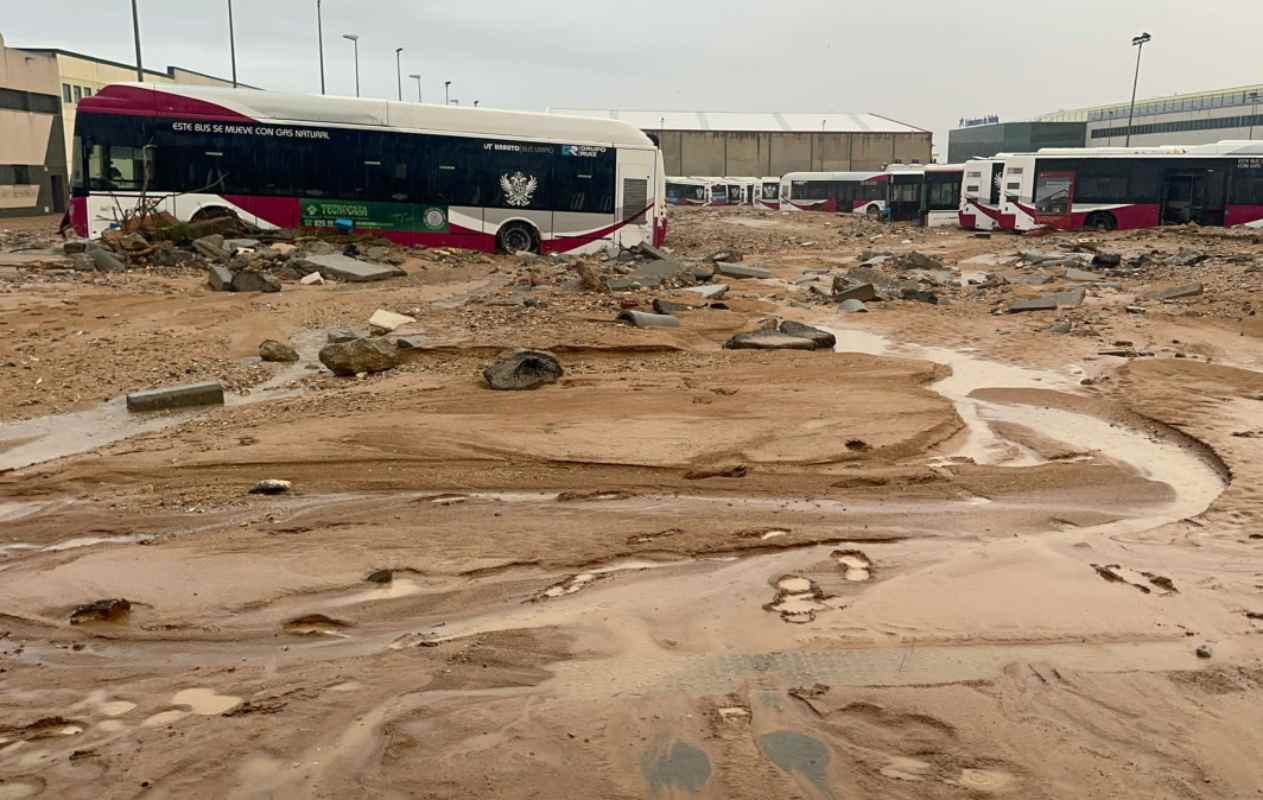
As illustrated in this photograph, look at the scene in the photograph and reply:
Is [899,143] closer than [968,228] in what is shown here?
No

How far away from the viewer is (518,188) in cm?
2317

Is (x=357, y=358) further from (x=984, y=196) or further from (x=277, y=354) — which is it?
(x=984, y=196)

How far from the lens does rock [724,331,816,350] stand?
12039 mm

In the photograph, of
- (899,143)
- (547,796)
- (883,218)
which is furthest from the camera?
(899,143)

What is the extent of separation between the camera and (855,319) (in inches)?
615

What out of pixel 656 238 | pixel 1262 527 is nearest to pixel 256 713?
pixel 1262 527

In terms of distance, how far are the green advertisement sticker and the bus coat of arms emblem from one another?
59.7 inches

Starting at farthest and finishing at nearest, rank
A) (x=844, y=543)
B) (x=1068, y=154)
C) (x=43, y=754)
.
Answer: (x=1068, y=154), (x=844, y=543), (x=43, y=754)

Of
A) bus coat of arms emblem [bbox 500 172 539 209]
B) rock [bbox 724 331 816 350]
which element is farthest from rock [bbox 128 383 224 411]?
bus coat of arms emblem [bbox 500 172 539 209]

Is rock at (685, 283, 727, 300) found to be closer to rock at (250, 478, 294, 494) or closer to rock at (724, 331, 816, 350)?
rock at (724, 331, 816, 350)

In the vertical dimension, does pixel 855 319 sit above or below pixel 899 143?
below

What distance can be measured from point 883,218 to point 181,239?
35517mm

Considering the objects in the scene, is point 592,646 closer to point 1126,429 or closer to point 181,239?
point 1126,429

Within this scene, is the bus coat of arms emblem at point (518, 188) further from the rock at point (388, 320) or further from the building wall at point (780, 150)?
the building wall at point (780, 150)
